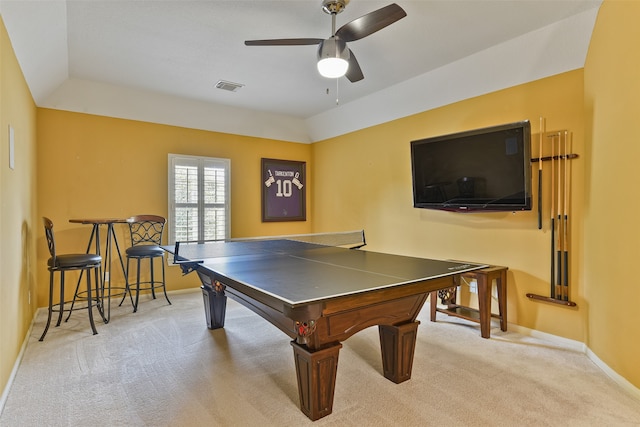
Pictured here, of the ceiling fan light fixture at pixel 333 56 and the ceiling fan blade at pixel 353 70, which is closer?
the ceiling fan light fixture at pixel 333 56

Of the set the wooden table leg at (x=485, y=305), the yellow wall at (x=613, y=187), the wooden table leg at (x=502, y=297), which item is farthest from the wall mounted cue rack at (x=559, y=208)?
the wooden table leg at (x=485, y=305)

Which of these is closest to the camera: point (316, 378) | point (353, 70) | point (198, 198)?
point (316, 378)

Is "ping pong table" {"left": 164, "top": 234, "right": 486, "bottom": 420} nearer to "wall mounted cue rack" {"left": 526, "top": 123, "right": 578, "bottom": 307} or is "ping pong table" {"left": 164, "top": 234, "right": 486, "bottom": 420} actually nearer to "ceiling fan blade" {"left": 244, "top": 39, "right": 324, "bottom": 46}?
"wall mounted cue rack" {"left": 526, "top": 123, "right": 578, "bottom": 307}

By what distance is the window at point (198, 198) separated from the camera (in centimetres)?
478

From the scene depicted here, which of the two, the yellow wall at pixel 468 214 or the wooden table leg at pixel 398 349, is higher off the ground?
the yellow wall at pixel 468 214

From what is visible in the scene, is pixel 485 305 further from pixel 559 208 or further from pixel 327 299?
pixel 327 299

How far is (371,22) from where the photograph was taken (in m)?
2.19

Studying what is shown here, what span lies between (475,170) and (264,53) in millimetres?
2355

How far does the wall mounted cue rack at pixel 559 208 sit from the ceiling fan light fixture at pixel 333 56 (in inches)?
80.3

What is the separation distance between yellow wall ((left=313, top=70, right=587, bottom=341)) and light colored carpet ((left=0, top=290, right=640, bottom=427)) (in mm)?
486

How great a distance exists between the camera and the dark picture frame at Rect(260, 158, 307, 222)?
563 centimetres

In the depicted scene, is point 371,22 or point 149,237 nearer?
point 371,22

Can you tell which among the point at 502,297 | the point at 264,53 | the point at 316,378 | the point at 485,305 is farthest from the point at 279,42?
the point at 502,297

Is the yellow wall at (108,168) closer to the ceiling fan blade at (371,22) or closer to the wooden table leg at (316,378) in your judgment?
the ceiling fan blade at (371,22)
